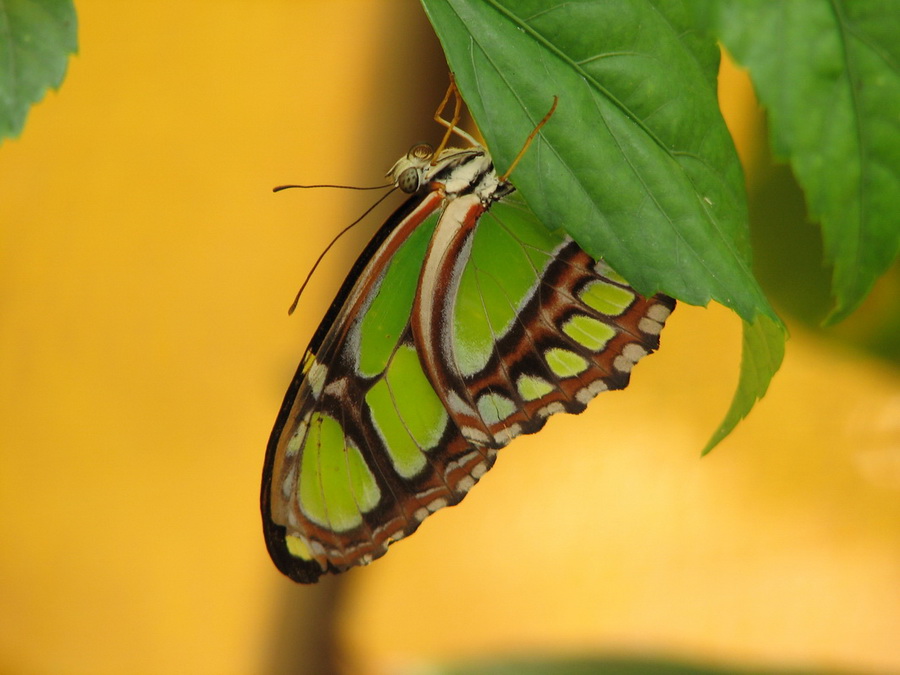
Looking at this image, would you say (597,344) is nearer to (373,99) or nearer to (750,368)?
(750,368)

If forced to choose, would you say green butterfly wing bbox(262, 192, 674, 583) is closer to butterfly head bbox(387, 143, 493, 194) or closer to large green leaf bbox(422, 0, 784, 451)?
butterfly head bbox(387, 143, 493, 194)

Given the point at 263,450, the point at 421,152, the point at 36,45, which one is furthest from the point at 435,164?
the point at 263,450

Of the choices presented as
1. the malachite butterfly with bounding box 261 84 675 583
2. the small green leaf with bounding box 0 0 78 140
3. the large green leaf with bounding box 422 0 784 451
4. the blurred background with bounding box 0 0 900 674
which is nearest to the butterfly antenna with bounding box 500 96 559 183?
the large green leaf with bounding box 422 0 784 451

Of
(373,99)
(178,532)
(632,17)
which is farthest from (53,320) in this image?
(632,17)

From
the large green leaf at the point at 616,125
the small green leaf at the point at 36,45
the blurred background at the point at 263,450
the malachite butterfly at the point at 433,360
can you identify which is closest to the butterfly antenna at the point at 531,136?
the large green leaf at the point at 616,125

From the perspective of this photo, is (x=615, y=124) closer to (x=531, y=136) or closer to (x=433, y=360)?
(x=531, y=136)

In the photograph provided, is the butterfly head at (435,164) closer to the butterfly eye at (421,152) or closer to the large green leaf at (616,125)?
the butterfly eye at (421,152)
